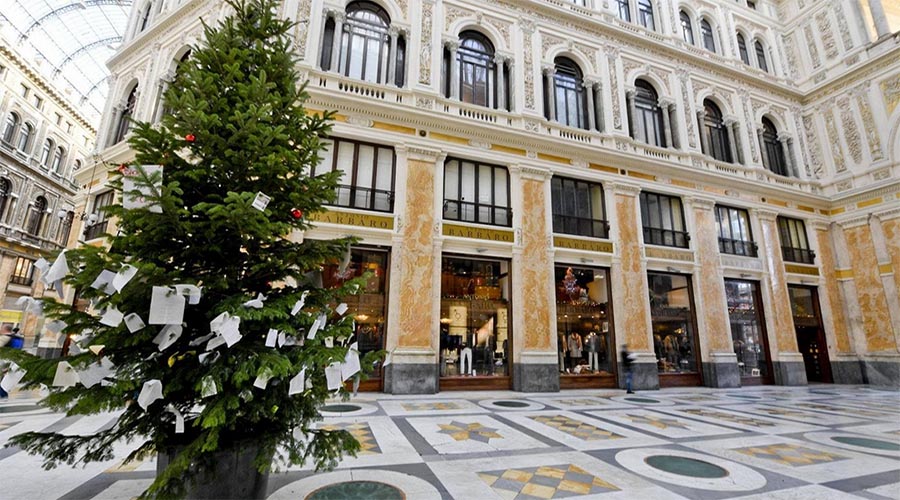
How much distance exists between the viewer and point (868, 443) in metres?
5.88

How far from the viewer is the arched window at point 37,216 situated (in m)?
27.2

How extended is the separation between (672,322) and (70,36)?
42.9 m

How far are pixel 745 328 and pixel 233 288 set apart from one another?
17469mm

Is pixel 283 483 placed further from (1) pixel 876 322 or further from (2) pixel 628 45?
(1) pixel 876 322

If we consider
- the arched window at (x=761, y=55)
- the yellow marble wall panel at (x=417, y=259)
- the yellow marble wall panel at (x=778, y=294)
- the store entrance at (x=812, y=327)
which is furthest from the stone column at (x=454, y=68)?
the arched window at (x=761, y=55)

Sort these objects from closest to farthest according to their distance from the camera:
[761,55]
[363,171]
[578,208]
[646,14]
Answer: [363,171], [578,208], [646,14], [761,55]

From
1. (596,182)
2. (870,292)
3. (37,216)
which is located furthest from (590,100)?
(37,216)

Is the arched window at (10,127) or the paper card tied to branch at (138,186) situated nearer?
the paper card tied to branch at (138,186)

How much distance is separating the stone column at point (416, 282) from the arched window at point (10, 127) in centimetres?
3059

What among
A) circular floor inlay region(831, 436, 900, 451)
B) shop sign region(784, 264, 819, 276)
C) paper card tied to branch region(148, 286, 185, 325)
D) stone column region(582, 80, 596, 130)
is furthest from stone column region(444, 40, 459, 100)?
shop sign region(784, 264, 819, 276)

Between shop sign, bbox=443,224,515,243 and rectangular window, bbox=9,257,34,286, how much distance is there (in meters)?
30.9

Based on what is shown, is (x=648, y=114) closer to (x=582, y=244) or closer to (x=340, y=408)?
(x=582, y=244)

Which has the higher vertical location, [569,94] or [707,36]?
[707,36]

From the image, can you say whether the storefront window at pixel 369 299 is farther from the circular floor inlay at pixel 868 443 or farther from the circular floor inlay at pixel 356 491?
the circular floor inlay at pixel 868 443
